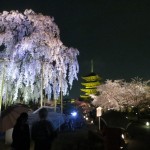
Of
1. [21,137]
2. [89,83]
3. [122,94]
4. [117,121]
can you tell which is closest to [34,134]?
[21,137]

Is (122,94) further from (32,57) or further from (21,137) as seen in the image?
(21,137)

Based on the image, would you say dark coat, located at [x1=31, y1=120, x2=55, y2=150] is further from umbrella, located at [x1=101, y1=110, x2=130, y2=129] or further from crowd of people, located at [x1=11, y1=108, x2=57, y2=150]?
umbrella, located at [x1=101, y1=110, x2=130, y2=129]

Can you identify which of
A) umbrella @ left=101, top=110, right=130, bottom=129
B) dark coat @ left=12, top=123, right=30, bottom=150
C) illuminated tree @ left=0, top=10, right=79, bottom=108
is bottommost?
umbrella @ left=101, top=110, right=130, bottom=129

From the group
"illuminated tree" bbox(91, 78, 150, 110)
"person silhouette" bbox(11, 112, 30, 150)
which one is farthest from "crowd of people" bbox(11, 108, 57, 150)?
"illuminated tree" bbox(91, 78, 150, 110)

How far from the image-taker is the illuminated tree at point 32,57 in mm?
29062

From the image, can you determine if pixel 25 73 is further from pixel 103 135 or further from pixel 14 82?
pixel 103 135

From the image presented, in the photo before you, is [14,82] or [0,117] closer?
[0,117]

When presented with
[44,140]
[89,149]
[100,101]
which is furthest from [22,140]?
[100,101]

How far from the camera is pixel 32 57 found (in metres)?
29.3

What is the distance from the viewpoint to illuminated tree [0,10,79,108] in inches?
1144

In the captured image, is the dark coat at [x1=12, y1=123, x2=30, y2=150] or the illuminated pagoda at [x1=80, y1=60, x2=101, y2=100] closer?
the dark coat at [x1=12, y1=123, x2=30, y2=150]

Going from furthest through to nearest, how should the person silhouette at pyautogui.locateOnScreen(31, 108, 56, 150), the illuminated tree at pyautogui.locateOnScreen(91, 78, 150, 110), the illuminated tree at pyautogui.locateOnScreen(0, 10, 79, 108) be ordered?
the illuminated tree at pyautogui.locateOnScreen(91, 78, 150, 110) → the illuminated tree at pyautogui.locateOnScreen(0, 10, 79, 108) → the person silhouette at pyautogui.locateOnScreen(31, 108, 56, 150)

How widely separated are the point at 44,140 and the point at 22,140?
58cm

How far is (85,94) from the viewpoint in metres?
99.7
